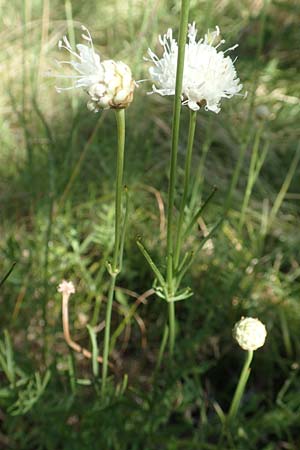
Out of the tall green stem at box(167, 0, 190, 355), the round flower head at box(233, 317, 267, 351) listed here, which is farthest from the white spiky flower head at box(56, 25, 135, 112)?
the round flower head at box(233, 317, 267, 351)

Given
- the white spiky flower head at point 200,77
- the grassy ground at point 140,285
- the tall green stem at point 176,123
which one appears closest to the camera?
the tall green stem at point 176,123

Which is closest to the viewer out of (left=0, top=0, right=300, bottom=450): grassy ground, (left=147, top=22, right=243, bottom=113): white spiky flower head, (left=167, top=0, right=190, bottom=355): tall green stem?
(left=167, top=0, right=190, bottom=355): tall green stem

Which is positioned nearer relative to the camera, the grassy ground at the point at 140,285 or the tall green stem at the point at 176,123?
the tall green stem at the point at 176,123

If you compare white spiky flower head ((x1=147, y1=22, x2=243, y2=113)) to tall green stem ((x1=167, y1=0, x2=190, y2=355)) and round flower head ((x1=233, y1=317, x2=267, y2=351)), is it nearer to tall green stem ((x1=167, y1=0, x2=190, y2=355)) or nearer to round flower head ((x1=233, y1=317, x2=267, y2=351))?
tall green stem ((x1=167, y1=0, x2=190, y2=355))

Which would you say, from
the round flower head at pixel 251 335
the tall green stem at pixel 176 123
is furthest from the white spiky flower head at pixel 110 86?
the round flower head at pixel 251 335

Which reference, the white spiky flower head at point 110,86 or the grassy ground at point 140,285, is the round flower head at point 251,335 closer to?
the grassy ground at point 140,285

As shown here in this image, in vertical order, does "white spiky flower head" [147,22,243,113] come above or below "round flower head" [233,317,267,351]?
above

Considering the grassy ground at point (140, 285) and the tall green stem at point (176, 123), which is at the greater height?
the tall green stem at point (176, 123)

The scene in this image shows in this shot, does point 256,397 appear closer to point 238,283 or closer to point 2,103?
point 238,283

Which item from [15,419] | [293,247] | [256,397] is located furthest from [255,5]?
[15,419]
